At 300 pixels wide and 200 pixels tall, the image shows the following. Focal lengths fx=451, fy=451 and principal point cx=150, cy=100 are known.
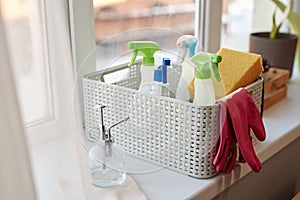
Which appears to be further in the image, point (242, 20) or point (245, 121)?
point (242, 20)

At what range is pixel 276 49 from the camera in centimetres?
161

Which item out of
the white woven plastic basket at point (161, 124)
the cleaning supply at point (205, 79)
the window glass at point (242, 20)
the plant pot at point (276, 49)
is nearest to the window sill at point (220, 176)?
the white woven plastic basket at point (161, 124)

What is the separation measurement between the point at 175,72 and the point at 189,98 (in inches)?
3.1

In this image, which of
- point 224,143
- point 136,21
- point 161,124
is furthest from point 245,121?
point 136,21

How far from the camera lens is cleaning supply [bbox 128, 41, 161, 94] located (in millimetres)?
1026

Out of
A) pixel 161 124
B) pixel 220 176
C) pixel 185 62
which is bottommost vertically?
pixel 220 176

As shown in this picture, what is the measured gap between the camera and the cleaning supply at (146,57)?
1026 mm

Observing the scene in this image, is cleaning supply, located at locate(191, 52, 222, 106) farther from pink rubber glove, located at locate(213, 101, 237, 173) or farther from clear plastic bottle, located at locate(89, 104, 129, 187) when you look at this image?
clear plastic bottle, located at locate(89, 104, 129, 187)

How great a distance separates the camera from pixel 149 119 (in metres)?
0.99

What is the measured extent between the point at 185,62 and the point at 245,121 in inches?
8.0

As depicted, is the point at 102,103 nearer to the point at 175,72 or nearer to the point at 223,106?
the point at 175,72

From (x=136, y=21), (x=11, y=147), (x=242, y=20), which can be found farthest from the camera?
(x=242, y=20)

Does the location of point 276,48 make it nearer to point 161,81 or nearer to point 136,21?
point 136,21

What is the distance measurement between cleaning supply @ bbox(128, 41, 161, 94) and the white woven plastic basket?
4 centimetres
